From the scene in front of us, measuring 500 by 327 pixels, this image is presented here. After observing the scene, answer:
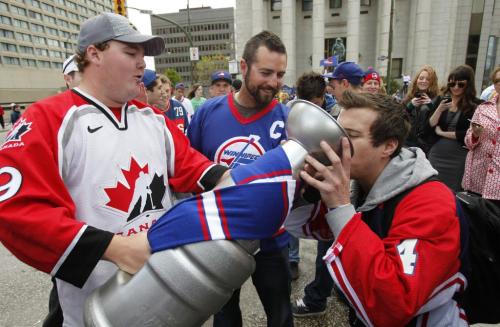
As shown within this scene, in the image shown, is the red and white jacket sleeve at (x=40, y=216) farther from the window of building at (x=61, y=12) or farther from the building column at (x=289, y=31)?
the window of building at (x=61, y=12)

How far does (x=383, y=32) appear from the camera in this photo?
35562mm

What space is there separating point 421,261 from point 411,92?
446cm

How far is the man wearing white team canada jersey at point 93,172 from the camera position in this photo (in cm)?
105

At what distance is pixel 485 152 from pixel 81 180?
3.69 meters

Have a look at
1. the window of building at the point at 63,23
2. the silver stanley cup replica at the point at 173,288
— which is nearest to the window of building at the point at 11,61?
the window of building at the point at 63,23

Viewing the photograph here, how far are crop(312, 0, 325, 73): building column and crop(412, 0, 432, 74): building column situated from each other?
9.97 meters

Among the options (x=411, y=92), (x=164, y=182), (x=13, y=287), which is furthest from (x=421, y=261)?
(x=411, y=92)

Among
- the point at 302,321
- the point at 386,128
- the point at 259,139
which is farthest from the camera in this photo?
the point at 302,321

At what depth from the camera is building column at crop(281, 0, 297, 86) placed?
36125 mm

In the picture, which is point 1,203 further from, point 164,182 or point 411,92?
point 411,92

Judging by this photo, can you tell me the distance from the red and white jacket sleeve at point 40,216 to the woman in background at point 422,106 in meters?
4.37

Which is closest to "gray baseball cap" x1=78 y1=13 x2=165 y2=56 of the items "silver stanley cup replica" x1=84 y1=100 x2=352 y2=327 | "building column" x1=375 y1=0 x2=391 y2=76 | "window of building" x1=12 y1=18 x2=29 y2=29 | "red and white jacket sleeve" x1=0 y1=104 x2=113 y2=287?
"red and white jacket sleeve" x1=0 y1=104 x2=113 y2=287

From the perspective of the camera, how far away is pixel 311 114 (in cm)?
119

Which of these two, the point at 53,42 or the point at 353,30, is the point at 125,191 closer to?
the point at 353,30
